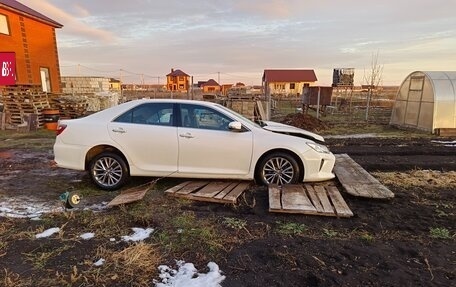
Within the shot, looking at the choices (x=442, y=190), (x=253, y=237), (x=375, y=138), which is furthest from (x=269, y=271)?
(x=375, y=138)

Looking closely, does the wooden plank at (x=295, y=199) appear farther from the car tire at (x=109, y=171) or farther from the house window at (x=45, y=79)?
the house window at (x=45, y=79)

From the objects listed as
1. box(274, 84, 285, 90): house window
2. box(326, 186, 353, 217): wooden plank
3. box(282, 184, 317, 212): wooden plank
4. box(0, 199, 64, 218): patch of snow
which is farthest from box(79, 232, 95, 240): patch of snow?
box(274, 84, 285, 90): house window

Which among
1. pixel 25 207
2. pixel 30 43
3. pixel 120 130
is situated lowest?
pixel 25 207

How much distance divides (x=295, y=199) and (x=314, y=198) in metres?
0.34

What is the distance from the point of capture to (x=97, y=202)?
17.4 ft

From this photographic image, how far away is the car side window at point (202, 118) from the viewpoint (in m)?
5.80

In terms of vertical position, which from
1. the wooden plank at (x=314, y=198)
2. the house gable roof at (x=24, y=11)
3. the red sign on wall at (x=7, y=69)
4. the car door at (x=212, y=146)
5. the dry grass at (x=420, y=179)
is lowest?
the dry grass at (x=420, y=179)

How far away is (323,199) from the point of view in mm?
5145

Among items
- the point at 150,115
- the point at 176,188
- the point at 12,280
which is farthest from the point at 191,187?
the point at 12,280

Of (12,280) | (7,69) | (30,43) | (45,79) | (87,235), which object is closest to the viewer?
(12,280)

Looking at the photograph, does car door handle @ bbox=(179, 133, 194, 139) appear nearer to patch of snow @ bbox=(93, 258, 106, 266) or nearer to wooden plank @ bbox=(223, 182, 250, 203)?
wooden plank @ bbox=(223, 182, 250, 203)

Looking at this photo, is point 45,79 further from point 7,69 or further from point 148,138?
point 148,138

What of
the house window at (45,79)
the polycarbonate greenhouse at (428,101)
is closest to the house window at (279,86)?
the house window at (45,79)

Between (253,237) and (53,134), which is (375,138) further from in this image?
(53,134)
